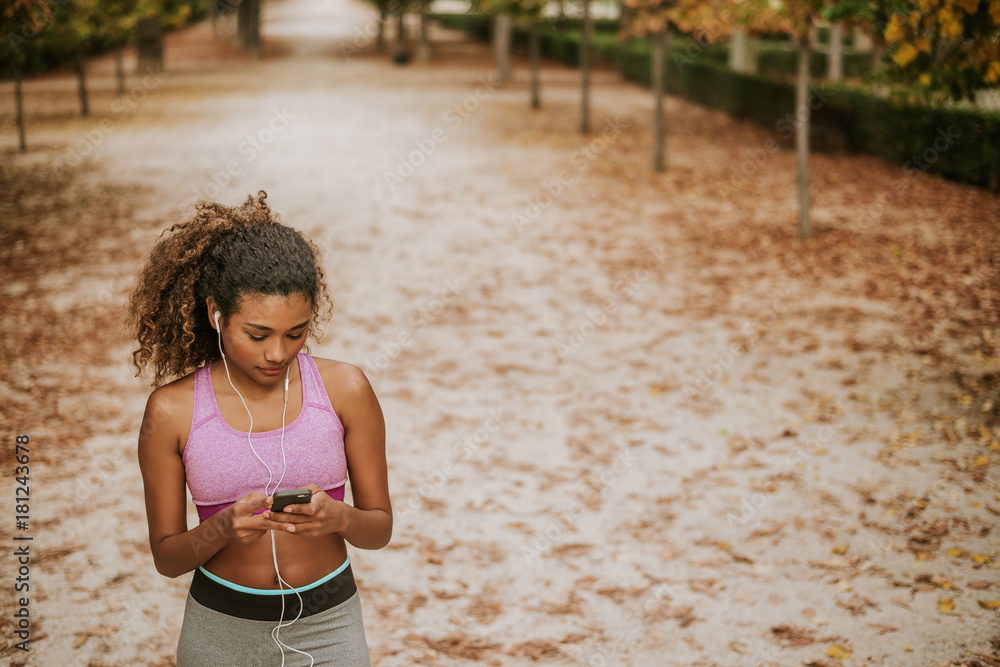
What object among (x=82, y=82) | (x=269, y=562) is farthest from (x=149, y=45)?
(x=269, y=562)

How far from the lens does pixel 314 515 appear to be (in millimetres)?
1957

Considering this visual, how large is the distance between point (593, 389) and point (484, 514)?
6.48 ft

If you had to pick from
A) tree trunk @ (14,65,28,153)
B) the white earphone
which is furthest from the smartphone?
tree trunk @ (14,65,28,153)

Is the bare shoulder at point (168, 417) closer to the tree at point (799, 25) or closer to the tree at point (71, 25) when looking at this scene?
the tree at point (799, 25)

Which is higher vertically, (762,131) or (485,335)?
(762,131)

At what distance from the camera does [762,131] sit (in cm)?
1805

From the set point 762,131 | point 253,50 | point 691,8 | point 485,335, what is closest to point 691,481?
point 485,335

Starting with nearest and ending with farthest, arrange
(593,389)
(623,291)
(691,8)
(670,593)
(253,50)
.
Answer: (670,593) < (593,389) < (623,291) < (691,8) < (253,50)

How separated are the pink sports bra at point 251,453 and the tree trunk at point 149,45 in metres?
27.9

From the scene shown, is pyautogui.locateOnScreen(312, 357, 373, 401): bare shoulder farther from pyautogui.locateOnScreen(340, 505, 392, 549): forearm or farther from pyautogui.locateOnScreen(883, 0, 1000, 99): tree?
pyautogui.locateOnScreen(883, 0, 1000, 99): tree

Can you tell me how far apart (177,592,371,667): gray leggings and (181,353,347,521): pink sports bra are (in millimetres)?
273

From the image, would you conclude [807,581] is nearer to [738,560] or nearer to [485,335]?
[738,560]

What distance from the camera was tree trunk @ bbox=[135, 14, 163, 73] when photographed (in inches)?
1056

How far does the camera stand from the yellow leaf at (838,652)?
3.88m
